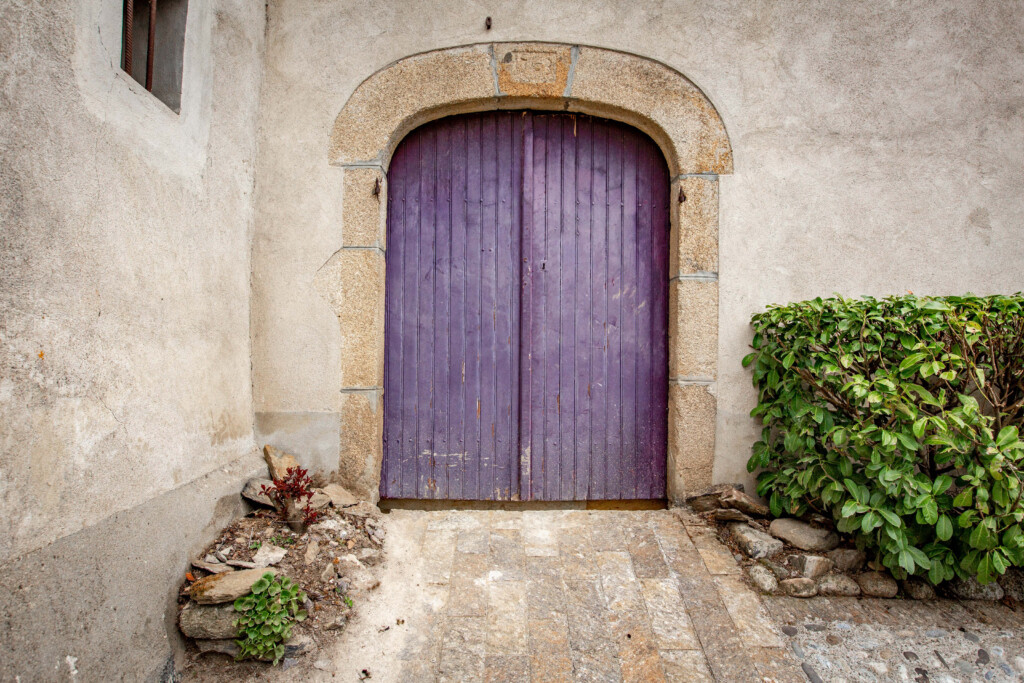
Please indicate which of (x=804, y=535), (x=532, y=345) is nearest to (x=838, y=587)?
(x=804, y=535)

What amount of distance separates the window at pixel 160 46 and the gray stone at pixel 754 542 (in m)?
3.53

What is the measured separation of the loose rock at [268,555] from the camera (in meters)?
2.33

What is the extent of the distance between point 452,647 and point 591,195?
8.42 ft

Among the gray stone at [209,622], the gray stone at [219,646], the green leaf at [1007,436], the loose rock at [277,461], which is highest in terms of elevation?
the green leaf at [1007,436]

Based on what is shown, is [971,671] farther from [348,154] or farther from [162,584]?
[348,154]

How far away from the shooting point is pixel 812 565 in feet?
8.09

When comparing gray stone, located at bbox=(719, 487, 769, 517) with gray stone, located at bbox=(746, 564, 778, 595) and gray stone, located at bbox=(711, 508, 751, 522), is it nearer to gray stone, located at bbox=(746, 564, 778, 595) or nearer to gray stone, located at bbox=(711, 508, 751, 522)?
gray stone, located at bbox=(711, 508, 751, 522)

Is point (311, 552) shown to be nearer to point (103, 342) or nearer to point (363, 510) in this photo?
point (363, 510)

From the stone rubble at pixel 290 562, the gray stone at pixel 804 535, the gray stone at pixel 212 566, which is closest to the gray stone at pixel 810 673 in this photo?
the gray stone at pixel 804 535

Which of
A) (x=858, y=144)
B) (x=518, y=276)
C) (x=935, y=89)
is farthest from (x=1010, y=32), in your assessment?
(x=518, y=276)

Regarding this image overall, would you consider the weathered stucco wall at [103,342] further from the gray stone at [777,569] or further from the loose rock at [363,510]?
the gray stone at [777,569]

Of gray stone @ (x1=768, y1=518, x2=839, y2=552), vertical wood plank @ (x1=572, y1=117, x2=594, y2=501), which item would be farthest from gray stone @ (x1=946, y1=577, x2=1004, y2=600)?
vertical wood plank @ (x1=572, y1=117, x2=594, y2=501)

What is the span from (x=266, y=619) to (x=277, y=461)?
40.9 inches

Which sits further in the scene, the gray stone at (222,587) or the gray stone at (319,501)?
the gray stone at (319,501)
